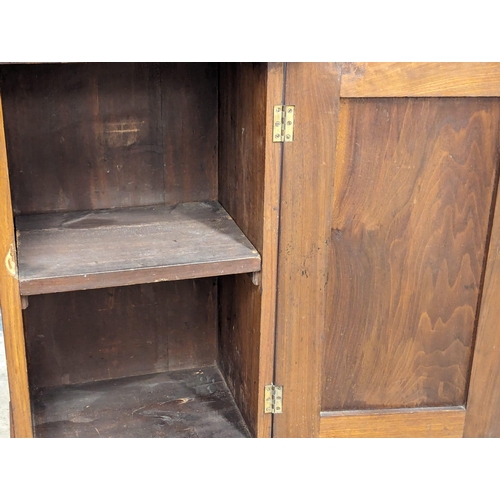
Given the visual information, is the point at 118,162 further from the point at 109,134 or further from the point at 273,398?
the point at 273,398

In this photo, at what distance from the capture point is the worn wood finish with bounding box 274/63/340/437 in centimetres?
142

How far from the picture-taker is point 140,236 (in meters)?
1.65

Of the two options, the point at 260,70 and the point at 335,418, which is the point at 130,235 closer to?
the point at 260,70

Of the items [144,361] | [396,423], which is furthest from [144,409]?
[396,423]

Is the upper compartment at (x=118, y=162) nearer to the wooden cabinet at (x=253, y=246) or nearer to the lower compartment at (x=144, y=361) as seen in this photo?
the wooden cabinet at (x=253, y=246)

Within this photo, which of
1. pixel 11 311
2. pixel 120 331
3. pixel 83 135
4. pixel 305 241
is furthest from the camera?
pixel 120 331

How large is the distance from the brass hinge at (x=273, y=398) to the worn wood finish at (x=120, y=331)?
47 cm

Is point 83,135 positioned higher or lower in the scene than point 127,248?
higher

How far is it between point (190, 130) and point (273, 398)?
2.44 feet

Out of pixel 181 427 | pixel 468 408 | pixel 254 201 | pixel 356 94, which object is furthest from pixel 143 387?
pixel 356 94

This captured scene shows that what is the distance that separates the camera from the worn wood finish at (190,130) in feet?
5.93

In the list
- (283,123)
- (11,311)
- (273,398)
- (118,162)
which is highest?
(283,123)

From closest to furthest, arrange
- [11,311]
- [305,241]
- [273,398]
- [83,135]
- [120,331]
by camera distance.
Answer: [11,311] < [305,241] < [273,398] < [83,135] < [120,331]

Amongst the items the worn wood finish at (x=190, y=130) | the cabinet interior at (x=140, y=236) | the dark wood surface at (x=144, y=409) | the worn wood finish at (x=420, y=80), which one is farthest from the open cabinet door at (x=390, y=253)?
the worn wood finish at (x=190, y=130)
